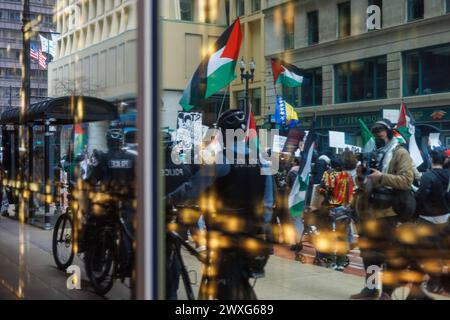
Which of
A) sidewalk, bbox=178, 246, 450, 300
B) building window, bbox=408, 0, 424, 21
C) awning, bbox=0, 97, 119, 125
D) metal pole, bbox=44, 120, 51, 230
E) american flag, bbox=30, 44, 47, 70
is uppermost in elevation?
building window, bbox=408, 0, 424, 21

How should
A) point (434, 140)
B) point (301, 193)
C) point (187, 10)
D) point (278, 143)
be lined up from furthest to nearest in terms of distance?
1. point (301, 193)
2. point (434, 140)
3. point (278, 143)
4. point (187, 10)

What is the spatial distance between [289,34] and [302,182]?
1255 millimetres

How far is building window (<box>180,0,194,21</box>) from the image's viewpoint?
279 centimetres

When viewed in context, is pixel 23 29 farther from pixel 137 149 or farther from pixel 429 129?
pixel 429 129

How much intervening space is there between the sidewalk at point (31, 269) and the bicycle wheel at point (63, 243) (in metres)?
0.03

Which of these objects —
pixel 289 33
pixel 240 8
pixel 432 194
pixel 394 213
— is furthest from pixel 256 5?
pixel 432 194

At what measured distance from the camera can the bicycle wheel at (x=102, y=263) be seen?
2381 millimetres

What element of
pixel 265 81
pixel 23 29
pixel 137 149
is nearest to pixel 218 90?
pixel 265 81

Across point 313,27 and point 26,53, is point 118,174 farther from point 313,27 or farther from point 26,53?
point 313,27

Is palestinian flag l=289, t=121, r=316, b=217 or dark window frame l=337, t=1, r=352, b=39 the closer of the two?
dark window frame l=337, t=1, r=352, b=39

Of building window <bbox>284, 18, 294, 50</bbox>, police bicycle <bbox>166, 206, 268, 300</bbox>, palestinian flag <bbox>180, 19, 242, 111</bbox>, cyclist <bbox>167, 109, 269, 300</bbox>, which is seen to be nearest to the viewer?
police bicycle <bbox>166, 206, 268, 300</bbox>

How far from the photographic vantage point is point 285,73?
378cm

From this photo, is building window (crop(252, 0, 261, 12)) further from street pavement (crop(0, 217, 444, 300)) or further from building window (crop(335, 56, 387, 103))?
street pavement (crop(0, 217, 444, 300))

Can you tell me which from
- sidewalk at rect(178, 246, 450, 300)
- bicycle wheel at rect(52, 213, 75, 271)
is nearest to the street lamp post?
sidewalk at rect(178, 246, 450, 300)
